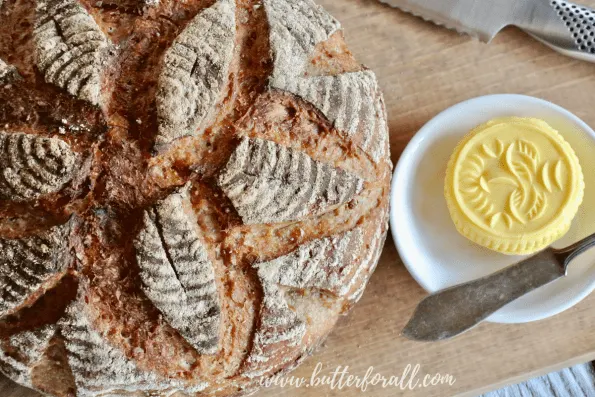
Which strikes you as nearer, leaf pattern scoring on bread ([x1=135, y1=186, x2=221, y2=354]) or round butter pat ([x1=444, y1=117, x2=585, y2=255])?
leaf pattern scoring on bread ([x1=135, y1=186, x2=221, y2=354])

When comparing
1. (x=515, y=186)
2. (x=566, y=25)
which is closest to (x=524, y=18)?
(x=566, y=25)

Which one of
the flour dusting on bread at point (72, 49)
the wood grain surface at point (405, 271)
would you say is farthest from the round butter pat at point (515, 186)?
the flour dusting on bread at point (72, 49)

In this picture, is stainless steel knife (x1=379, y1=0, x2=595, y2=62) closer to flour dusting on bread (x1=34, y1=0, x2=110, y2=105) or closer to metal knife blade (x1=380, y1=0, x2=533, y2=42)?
metal knife blade (x1=380, y1=0, x2=533, y2=42)

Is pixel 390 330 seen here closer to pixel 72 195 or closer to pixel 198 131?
pixel 198 131

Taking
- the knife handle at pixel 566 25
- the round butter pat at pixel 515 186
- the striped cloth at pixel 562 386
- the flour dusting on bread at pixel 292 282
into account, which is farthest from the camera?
the striped cloth at pixel 562 386

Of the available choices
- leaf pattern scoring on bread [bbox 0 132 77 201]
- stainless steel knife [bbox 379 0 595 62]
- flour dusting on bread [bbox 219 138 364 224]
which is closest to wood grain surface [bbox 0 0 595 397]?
stainless steel knife [bbox 379 0 595 62]

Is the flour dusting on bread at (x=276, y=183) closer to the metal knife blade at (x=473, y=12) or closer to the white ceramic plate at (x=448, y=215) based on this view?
the white ceramic plate at (x=448, y=215)
